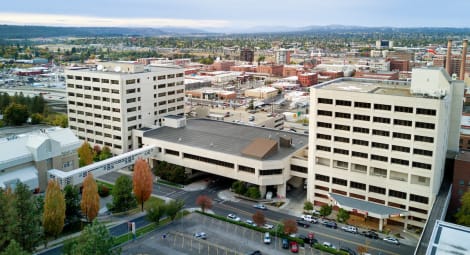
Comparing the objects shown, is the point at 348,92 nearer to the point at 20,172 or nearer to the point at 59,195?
the point at 59,195

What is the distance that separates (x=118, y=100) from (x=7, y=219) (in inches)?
1452

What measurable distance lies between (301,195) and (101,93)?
128 ft

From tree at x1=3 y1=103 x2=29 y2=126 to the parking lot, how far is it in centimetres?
6162

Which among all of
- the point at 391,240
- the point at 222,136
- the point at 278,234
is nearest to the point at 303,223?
the point at 278,234

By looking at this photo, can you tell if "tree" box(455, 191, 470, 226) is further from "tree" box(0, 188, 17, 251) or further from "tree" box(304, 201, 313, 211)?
"tree" box(0, 188, 17, 251)

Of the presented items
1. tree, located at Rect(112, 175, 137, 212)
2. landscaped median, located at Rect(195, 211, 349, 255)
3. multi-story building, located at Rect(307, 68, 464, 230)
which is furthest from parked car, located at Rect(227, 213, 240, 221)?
tree, located at Rect(112, 175, 137, 212)

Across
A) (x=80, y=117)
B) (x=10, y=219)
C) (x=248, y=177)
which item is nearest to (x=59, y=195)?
(x=10, y=219)

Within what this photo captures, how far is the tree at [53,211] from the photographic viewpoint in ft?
142

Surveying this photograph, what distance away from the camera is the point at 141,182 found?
173 ft

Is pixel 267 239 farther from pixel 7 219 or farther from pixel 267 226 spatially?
pixel 7 219

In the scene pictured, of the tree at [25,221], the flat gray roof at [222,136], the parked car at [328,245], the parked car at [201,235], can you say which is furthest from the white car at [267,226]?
the tree at [25,221]

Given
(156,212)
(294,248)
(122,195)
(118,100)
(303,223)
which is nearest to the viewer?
(294,248)

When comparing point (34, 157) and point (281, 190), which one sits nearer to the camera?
point (34, 157)

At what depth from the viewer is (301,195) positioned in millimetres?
60438
